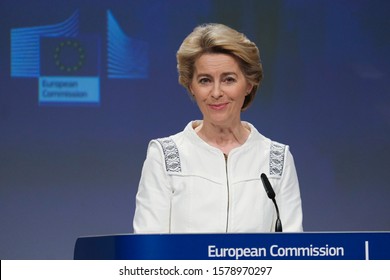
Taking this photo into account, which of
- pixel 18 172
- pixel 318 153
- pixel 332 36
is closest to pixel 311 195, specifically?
pixel 318 153

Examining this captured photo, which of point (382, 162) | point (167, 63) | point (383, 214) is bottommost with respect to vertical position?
point (383, 214)

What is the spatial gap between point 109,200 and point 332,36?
1758 millimetres

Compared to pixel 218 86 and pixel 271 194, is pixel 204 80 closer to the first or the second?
pixel 218 86

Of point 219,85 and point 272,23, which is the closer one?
point 219,85

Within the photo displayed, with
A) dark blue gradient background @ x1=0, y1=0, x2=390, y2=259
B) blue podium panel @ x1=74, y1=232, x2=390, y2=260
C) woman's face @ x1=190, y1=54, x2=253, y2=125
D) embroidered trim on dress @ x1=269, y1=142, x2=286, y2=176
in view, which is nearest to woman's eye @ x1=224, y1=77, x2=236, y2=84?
woman's face @ x1=190, y1=54, x2=253, y2=125

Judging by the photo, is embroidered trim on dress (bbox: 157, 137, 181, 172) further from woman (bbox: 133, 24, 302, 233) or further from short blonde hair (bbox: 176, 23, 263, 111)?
short blonde hair (bbox: 176, 23, 263, 111)

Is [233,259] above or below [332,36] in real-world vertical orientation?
below

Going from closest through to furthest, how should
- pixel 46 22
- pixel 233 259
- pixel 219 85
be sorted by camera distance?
1. pixel 233 259
2. pixel 219 85
3. pixel 46 22

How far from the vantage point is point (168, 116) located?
532cm

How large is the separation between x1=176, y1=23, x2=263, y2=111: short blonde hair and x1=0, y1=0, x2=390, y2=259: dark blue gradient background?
2.77 m

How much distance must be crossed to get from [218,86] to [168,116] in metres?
2.88

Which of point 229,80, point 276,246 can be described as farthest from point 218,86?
point 276,246

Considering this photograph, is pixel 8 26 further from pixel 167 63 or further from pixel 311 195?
pixel 311 195

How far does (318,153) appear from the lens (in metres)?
5.41
